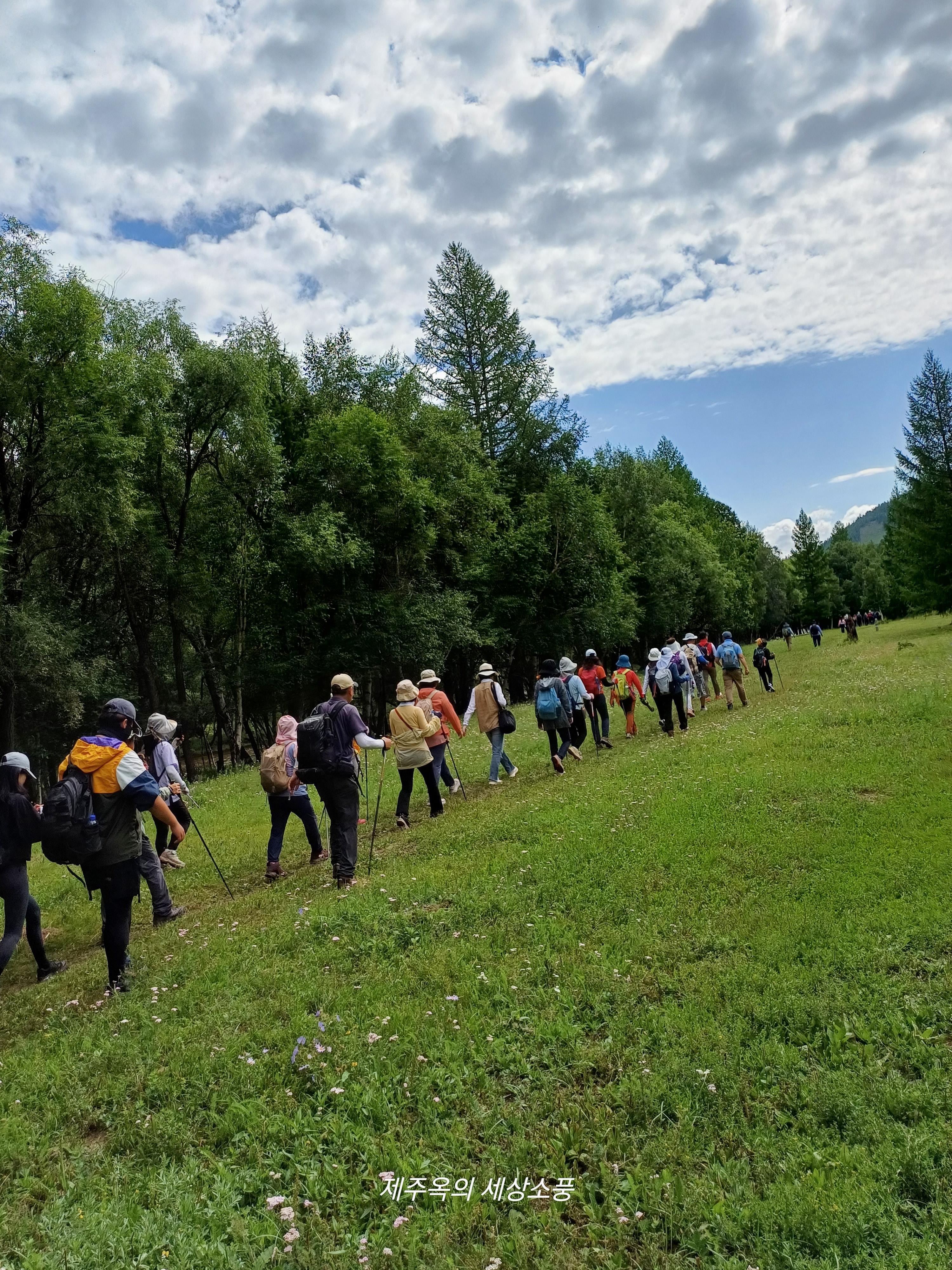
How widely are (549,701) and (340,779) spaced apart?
6164 mm

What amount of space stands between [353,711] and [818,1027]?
6.20 metres

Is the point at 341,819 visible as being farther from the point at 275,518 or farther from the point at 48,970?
the point at 275,518

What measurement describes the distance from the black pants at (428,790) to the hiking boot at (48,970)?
5133mm

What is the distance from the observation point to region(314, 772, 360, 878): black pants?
29.3 feet

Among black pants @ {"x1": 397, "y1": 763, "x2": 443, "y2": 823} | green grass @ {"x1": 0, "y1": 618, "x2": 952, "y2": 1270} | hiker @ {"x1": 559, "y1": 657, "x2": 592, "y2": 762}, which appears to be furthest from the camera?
hiker @ {"x1": 559, "y1": 657, "x2": 592, "y2": 762}

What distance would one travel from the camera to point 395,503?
33344mm

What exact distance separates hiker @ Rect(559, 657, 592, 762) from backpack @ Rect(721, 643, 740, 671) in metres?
5.26

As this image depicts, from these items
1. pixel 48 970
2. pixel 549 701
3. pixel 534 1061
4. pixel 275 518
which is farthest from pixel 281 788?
pixel 275 518

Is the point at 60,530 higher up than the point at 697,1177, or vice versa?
the point at 60,530

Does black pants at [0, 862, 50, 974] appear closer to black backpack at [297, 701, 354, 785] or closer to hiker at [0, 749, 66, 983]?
hiker at [0, 749, 66, 983]

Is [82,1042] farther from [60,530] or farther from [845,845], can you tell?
[60,530]

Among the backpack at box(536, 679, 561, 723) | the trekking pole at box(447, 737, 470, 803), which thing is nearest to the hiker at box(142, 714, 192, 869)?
the trekking pole at box(447, 737, 470, 803)

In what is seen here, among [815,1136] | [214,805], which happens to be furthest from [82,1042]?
[214,805]

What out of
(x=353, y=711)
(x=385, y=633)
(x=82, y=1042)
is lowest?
(x=82, y=1042)
